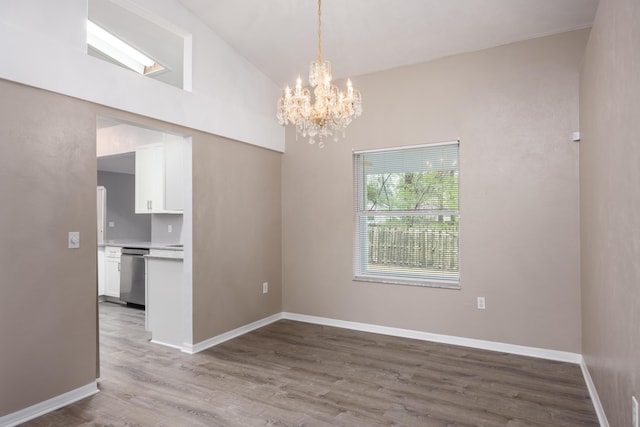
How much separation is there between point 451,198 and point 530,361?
1.69 metres

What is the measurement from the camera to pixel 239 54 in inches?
173

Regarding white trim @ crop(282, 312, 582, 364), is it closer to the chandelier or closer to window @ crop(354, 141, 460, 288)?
window @ crop(354, 141, 460, 288)

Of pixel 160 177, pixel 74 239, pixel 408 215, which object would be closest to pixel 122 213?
pixel 160 177

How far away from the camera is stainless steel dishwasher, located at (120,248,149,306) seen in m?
5.73

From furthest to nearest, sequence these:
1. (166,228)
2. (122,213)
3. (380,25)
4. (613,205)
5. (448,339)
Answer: (122,213)
(166,228)
(448,339)
(380,25)
(613,205)

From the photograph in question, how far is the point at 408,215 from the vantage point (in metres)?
4.36

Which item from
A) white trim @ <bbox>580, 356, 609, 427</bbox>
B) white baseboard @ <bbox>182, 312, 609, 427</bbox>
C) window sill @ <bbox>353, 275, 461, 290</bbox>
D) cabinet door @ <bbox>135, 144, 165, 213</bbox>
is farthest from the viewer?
cabinet door @ <bbox>135, 144, 165, 213</bbox>

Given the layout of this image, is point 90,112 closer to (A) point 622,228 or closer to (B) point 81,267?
(B) point 81,267

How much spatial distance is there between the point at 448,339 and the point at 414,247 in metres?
1.02

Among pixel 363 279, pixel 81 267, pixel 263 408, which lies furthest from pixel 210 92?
pixel 263 408

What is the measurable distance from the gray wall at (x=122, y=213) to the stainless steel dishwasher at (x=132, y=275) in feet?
6.59

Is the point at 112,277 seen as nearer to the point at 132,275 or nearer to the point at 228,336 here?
the point at 132,275

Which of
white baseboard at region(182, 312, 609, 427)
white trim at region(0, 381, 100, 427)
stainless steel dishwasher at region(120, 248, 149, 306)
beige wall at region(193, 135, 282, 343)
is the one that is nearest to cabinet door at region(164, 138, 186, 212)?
stainless steel dishwasher at region(120, 248, 149, 306)

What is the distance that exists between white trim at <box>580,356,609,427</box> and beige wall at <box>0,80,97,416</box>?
3531mm
